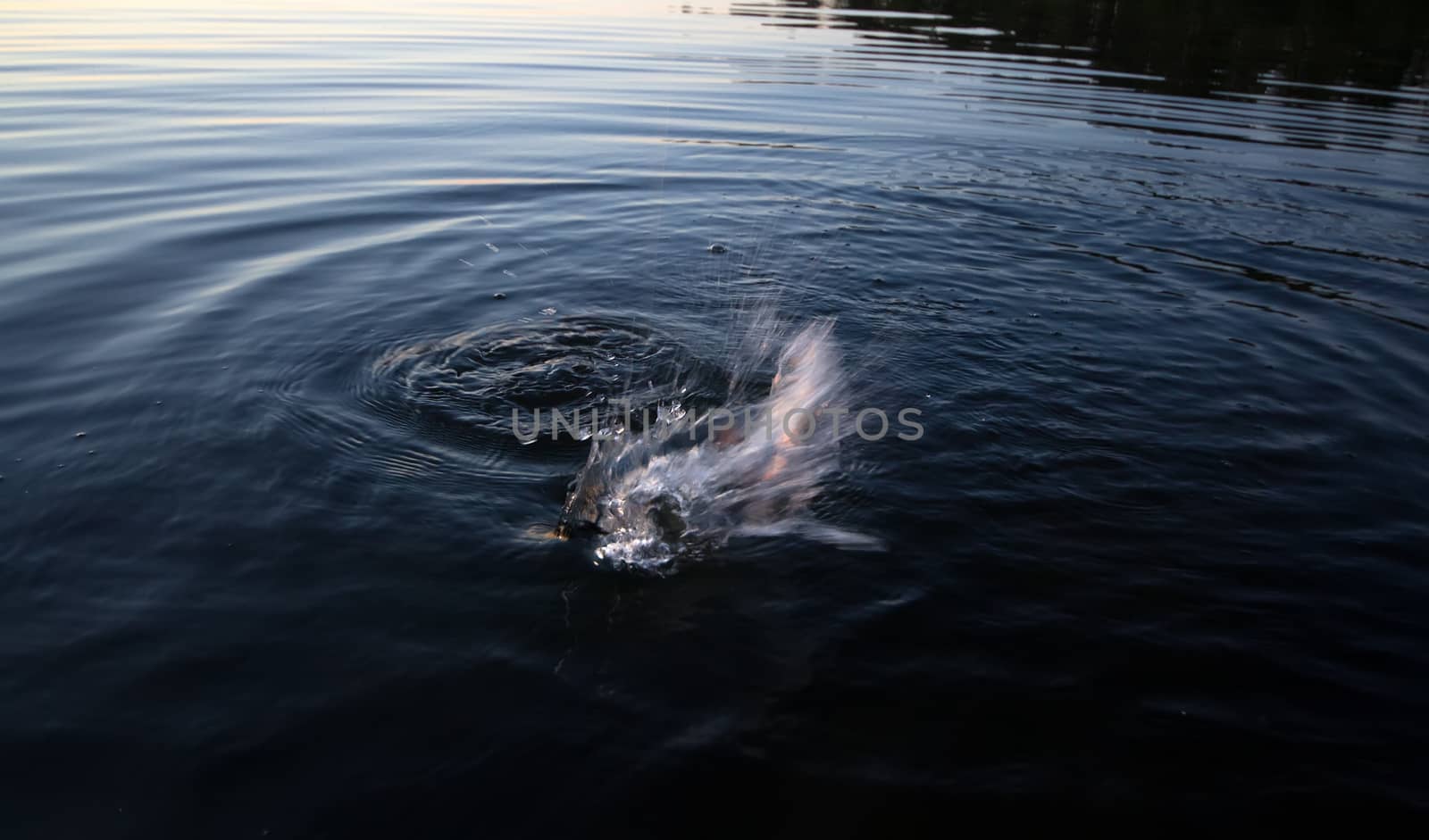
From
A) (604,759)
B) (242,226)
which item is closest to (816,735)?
(604,759)

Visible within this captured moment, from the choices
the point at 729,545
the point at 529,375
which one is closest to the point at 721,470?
the point at 729,545

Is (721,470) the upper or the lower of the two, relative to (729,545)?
upper

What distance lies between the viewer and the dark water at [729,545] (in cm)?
361

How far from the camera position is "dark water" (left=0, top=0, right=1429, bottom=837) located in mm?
3609

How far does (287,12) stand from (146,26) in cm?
919

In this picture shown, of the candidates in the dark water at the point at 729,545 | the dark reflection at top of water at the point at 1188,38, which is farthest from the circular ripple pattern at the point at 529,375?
the dark reflection at top of water at the point at 1188,38

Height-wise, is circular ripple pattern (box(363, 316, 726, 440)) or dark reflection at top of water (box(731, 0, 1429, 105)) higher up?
dark reflection at top of water (box(731, 0, 1429, 105))

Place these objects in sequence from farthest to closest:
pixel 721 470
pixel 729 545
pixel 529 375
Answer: pixel 529 375
pixel 721 470
pixel 729 545

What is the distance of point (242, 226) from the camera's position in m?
10.1

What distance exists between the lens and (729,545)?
499 cm

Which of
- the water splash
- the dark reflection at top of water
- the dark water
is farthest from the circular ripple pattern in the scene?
the dark reflection at top of water

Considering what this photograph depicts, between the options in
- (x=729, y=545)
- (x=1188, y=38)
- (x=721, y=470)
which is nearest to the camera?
(x=729, y=545)

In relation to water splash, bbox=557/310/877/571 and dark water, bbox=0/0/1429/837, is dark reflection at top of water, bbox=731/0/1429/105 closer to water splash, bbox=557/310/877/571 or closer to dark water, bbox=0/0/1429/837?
dark water, bbox=0/0/1429/837

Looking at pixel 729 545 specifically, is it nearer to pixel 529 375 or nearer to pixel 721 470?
pixel 721 470
